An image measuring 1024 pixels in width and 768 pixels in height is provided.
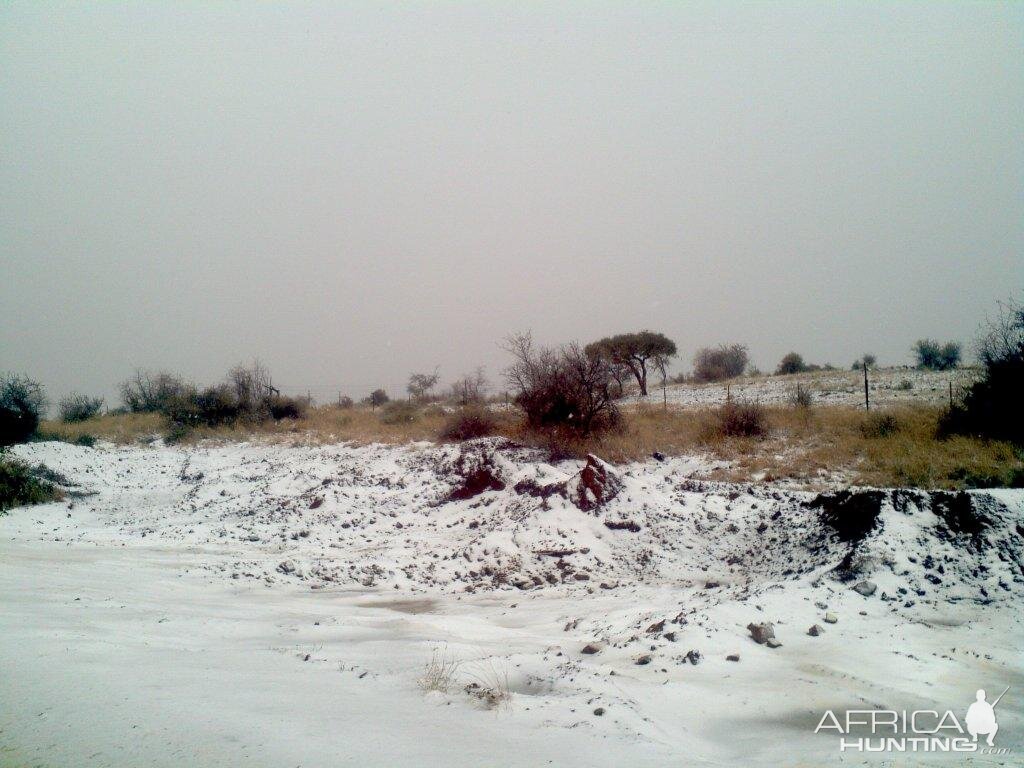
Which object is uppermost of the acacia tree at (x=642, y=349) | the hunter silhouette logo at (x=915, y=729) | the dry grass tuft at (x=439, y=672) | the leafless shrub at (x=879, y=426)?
the acacia tree at (x=642, y=349)

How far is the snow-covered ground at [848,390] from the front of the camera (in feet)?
71.3

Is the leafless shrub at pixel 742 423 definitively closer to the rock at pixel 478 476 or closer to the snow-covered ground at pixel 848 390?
the snow-covered ground at pixel 848 390

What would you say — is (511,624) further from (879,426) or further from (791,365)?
(791,365)

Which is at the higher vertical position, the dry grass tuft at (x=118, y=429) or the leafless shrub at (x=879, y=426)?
the dry grass tuft at (x=118, y=429)

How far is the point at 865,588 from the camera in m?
6.31

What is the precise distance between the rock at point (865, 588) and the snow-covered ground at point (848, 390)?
44.7ft

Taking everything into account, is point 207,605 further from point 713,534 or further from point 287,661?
point 713,534

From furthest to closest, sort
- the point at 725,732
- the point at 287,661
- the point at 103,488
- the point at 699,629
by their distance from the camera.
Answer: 1. the point at 103,488
2. the point at 699,629
3. the point at 287,661
4. the point at 725,732

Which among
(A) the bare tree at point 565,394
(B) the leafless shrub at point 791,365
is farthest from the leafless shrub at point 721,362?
(A) the bare tree at point 565,394

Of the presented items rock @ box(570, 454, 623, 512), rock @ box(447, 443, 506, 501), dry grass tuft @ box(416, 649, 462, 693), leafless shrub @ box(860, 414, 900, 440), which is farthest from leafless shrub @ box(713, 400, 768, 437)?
dry grass tuft @ box(416, 649, 462, 693)

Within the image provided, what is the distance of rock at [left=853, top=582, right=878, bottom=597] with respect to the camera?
6270 millimetres

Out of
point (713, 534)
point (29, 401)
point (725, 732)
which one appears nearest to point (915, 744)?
point (725, 732)

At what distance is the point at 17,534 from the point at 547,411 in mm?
12328

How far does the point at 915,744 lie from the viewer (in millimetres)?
3617
